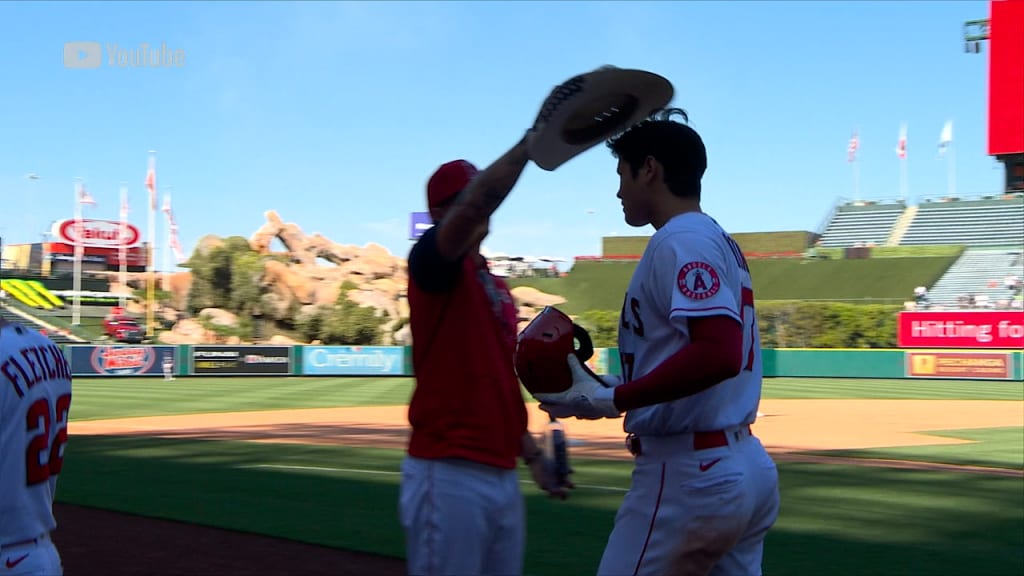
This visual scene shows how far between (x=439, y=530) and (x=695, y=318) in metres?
0.85

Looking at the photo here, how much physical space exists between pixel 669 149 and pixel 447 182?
0.61 meters

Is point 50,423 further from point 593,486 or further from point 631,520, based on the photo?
point 593,486

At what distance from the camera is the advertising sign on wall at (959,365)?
3456 centimetres

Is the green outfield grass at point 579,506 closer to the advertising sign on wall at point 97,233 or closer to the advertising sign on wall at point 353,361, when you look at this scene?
the advertising sign on wall at point 353,361

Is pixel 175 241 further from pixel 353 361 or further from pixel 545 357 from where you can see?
pixel 545 357

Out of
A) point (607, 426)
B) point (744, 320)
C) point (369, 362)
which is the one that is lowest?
point (607, 426)

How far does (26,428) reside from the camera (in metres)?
2.76

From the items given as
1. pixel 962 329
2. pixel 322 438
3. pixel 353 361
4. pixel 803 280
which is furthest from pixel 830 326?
pixel 322 438

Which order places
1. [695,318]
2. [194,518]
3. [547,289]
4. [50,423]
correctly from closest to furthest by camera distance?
[695,318] → [50,423] → [194,518] → [547,289]

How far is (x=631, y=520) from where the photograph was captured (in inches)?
106

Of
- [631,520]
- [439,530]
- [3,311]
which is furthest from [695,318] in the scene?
[3,311]

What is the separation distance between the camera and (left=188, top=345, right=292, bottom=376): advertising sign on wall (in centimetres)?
3519

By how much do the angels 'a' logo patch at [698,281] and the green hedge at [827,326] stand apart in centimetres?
4282

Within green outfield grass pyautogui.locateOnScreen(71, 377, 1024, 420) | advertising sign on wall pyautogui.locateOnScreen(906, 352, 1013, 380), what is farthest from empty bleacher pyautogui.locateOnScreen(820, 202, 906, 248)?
green outfield grass pyautogui.locateOnScreen(71, 377, 1024, 420)
